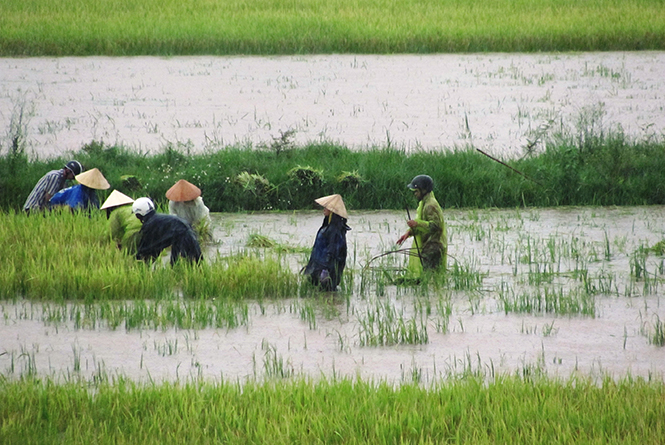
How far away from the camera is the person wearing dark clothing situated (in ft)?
24.3

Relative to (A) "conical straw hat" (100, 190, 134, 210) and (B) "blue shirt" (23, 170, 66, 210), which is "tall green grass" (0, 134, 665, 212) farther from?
(A) "conical straw hat" (100, 190, 134, 210)

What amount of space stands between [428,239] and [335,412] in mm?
2765

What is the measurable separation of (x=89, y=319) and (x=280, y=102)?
29.7 feet

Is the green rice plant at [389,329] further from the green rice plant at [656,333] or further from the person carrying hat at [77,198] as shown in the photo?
the person carrying hat at [77,198]

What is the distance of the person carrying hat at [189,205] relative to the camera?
809 centimetres

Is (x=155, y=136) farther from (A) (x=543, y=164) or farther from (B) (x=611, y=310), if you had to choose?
(B) (x=611, y=310)

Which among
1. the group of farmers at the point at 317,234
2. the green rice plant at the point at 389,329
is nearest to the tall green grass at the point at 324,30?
the group of farmers at the point at 317,234

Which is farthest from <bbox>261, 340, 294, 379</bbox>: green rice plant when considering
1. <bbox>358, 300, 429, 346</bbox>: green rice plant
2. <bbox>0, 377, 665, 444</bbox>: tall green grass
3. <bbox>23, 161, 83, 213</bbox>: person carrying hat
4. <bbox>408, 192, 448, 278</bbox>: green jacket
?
<bbox>23, 161, 83, 213</bbox>: person carrying hat

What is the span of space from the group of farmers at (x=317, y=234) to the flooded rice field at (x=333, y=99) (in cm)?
341

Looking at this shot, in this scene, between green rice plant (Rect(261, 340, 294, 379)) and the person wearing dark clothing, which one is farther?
the person wearing dark clothing

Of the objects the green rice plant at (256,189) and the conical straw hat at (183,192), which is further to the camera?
the green rice plant at (256,189)

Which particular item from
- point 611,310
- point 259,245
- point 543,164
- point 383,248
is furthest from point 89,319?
point 543,164

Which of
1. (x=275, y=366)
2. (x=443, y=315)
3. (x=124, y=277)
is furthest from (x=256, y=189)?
(x=275, y=366)

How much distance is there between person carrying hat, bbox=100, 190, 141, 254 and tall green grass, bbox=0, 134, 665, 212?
229 centimetres
